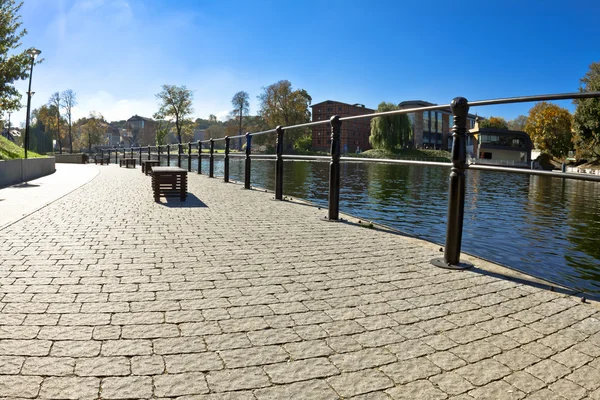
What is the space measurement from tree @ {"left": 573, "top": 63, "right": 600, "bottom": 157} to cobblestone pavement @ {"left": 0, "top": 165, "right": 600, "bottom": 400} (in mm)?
43509

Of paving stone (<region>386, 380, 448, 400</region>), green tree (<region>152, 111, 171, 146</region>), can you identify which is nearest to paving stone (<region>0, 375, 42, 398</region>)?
paving stone (<region>386, 380, 448, 400</region>)

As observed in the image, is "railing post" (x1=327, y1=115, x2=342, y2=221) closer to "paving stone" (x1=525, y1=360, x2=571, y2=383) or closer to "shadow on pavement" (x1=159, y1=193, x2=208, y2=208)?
"shadow on pavement" (x1=159, y1=193, x2=208, y2=208)

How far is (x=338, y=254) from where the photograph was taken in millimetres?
4375

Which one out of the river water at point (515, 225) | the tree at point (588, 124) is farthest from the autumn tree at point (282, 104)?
the river water at point (515, 225)

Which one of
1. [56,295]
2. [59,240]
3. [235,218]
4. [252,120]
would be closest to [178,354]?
[56,295]

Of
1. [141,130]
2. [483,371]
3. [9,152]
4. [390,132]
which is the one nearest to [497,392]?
[483,371]

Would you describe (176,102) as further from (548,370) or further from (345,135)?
(548,370)

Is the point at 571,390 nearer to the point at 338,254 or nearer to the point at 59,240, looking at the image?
the point at 338,254

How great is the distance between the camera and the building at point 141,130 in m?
134

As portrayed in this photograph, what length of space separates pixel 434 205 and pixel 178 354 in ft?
38.6

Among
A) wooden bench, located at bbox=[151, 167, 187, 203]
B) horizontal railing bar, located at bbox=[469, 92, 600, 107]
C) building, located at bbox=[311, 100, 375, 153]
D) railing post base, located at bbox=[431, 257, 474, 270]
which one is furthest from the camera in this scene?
building, located at bbox=[311, 100, 375, 153]

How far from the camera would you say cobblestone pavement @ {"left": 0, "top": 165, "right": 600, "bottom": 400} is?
195cm

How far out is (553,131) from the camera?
6594 centimetres

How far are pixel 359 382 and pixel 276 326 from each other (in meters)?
0.68
